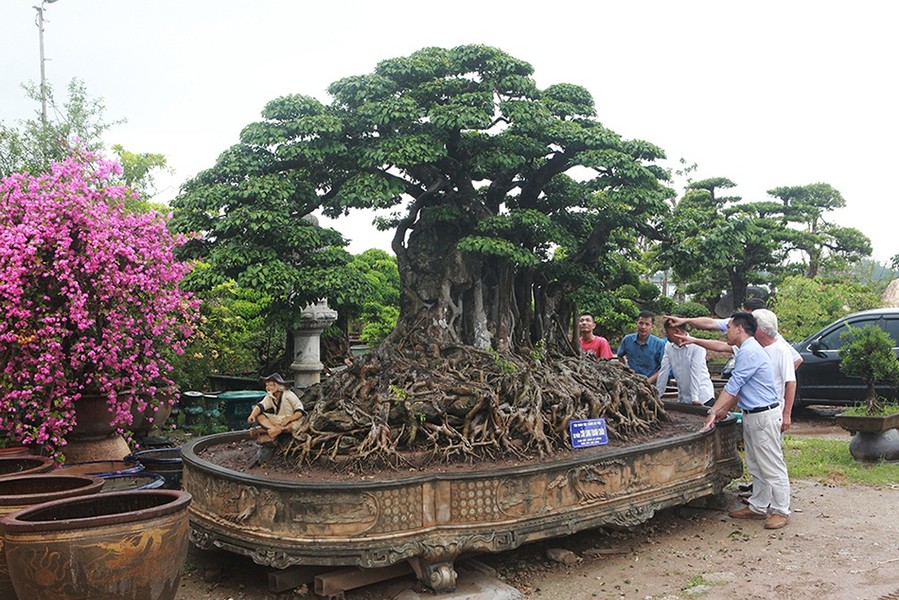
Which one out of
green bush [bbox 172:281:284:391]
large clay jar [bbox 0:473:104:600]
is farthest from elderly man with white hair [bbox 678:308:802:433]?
green bush [bbox 172:281:284:391]

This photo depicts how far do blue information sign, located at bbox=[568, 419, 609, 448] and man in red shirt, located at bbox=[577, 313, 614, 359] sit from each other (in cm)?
214

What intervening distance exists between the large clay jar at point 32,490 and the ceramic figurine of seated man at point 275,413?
1.32 m

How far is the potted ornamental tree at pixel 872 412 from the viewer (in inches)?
307

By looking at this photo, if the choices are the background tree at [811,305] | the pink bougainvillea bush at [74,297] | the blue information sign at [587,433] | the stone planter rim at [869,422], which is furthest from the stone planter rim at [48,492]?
the background tree at [811,305]

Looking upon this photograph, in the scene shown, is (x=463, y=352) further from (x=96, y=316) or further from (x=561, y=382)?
(x=96, y=316)

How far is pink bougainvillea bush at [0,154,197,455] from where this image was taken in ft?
19.8

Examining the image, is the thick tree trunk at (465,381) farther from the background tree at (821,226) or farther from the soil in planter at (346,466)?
the background tree at (821,226)

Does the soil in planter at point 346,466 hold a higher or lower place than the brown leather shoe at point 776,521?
higher

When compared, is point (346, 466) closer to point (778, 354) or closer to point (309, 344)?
point (778, 354)

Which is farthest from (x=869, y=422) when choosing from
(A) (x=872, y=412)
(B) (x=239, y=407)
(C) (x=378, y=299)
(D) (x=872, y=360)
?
(C) (x=378, y=299)

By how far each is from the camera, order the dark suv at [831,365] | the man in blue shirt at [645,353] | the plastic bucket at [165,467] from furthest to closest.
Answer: the dark suv at [831,365] < the man in blue shirt at [645,353] < the plastic bucket at [165,467]

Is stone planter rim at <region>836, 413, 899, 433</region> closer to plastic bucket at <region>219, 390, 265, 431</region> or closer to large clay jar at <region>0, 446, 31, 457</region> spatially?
plastic bucket at <region>219, 390, 265, 431</region>

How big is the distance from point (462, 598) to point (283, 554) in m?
1.16

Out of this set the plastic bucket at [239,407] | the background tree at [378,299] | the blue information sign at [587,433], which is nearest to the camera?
the blue information sign at [587,433]
